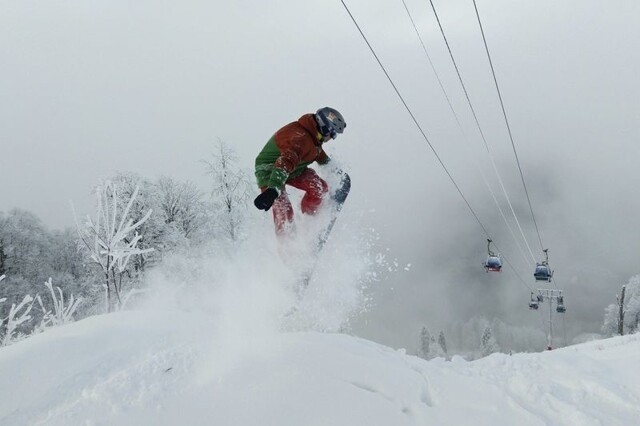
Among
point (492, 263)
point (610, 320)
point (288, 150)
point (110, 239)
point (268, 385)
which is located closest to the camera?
point (268, 385)

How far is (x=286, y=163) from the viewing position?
227 inches

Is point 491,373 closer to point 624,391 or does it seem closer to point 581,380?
point 581,380

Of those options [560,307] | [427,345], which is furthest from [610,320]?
[427,345]

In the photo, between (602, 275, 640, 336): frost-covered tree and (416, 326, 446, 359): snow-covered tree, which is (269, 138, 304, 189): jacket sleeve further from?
(416, 326, 446, 359): snow-covered tree

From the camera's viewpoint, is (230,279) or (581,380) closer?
(581,380)

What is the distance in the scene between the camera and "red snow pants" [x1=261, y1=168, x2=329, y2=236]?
250 inches

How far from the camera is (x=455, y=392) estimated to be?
3.74 m

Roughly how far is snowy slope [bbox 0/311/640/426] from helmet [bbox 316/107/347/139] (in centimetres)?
298

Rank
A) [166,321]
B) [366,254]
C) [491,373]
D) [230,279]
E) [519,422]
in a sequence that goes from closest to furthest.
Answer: [519,422], [491,373], [166,321], [230,279], [366,254]

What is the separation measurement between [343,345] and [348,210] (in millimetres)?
3455

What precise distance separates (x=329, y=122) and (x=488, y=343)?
292ft

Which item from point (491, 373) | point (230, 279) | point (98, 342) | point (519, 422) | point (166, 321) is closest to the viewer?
point (519, 422)

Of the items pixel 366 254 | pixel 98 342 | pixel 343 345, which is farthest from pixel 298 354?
pixel 366 254

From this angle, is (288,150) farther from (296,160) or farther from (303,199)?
(303,199)
